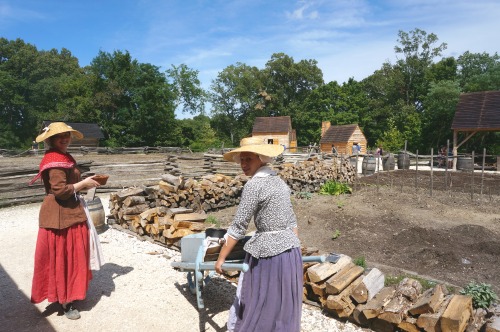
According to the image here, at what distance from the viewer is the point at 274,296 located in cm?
258

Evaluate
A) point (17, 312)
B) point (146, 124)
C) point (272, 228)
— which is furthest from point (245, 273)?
point (146, 124)

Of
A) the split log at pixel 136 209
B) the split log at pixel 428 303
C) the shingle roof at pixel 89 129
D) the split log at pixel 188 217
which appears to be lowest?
the split log at pixel 428 303

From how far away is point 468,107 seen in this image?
76.2 feet

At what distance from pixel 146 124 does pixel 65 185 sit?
121ft

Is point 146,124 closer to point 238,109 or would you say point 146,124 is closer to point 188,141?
point 188,141

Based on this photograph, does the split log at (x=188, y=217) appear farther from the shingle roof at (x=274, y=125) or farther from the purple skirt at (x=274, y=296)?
the shingle roof at (x=274, y=125)

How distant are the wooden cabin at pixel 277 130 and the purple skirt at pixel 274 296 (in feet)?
132

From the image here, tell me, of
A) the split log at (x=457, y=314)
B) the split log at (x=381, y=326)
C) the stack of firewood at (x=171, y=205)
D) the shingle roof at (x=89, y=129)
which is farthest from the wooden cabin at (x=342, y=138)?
the split log at (x=381, y=326)

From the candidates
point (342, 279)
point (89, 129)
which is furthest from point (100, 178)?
point (89, 129)

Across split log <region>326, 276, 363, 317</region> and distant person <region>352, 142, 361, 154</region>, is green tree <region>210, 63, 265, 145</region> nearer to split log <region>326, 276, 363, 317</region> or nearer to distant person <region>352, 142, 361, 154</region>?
distant person <region>352, 142, 361, 154</region>

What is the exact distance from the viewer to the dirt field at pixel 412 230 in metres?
5.40

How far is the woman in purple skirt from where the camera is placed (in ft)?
8.46

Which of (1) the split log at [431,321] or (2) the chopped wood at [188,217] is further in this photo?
(2) the chopped wood at [188,217]

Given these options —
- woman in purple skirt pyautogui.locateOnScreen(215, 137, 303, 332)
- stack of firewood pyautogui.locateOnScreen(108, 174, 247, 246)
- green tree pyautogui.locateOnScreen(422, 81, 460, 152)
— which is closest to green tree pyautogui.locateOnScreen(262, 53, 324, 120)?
green tree pyautogui.locateOnScreen(422, 81, 460, 152)
